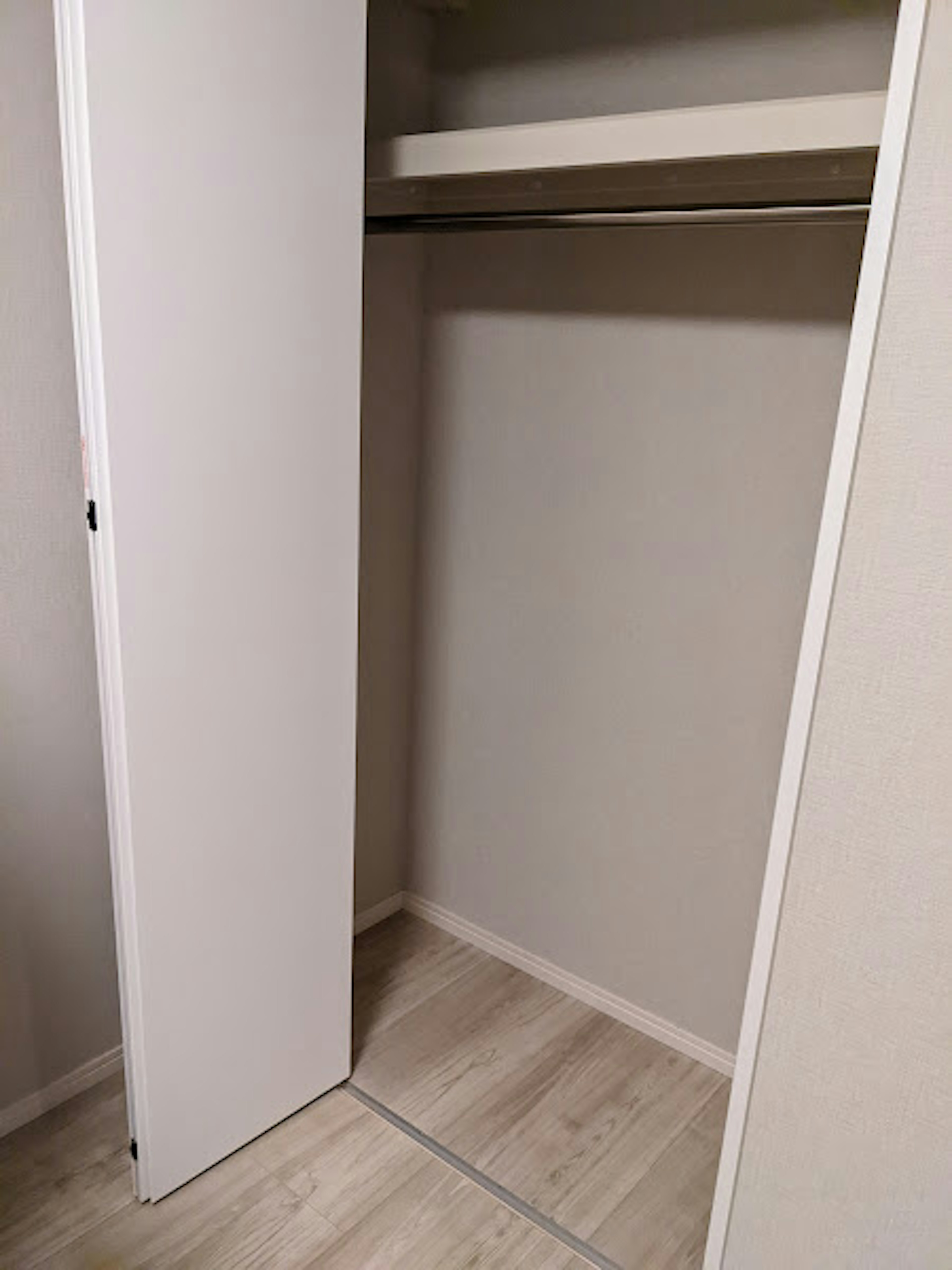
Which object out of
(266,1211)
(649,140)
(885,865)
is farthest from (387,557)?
(885,865)

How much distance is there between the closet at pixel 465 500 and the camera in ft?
4.83

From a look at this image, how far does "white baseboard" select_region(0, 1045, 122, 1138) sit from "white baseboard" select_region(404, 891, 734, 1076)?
877mm

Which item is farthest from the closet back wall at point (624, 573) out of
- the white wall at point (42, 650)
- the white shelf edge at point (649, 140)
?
the white wall at point (42, 650)

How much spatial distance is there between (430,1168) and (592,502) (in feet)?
4.45

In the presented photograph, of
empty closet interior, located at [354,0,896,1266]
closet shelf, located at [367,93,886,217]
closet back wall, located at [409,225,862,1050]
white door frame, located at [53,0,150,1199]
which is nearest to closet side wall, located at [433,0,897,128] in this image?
empty closet interior, located at [354,0,896,1266]

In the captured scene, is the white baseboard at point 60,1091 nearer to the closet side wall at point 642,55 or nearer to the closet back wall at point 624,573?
the closet back wall at point 624,573

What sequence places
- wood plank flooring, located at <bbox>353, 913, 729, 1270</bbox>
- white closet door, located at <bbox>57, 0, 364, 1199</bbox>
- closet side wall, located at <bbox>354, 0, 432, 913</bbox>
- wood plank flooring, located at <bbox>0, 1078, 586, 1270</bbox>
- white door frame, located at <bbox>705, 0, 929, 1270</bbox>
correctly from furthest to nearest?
closet side wall, located at <bbox>354, 0, 432, 913</bbox> < wood plank flooring, located at <bbox>353, 913, 729, 1270</bbox> < wood plank flooring, located at <bbox>0, 1078, 586, 1270</bbox> < white closet door, located at <bbox>57, 0, 364, 1199</bbox> < white door frame, located at <bbox>705, 0, 929, 1270</bbox>

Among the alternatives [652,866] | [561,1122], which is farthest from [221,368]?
[561,1122]

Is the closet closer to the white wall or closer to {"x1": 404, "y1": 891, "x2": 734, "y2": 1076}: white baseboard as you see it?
{"x1": 404, "y1": 891, "x2": 734, "y2": 1076}: white baseboard

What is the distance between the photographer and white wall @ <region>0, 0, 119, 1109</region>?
1652 millimetres

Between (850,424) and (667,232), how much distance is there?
39.3 inches

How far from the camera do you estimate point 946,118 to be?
3.37 feet

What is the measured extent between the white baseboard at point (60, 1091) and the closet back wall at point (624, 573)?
3.05ft

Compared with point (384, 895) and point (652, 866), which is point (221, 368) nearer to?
point (652, 866)
